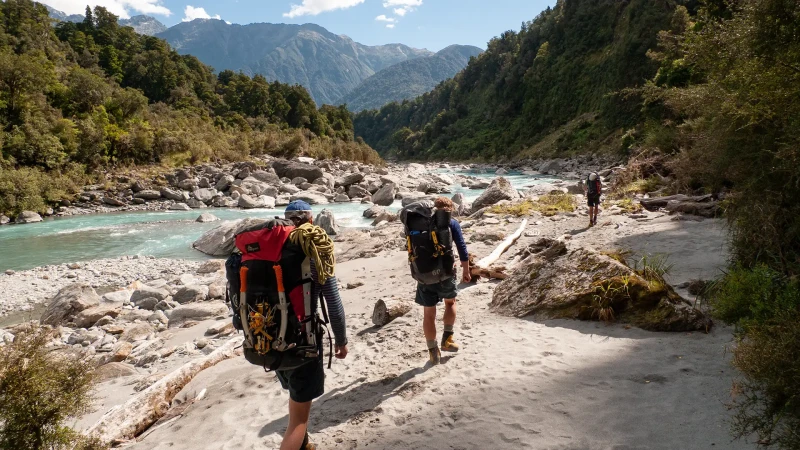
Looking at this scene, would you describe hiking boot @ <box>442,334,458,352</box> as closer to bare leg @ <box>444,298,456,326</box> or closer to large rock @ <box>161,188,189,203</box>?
bare leg @ <box>444,298,456,326</box>

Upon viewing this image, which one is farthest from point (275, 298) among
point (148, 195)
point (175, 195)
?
point (148, 195)

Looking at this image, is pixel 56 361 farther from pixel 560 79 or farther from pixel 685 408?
pixel 560 79

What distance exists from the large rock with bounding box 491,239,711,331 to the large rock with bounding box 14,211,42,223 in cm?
2187

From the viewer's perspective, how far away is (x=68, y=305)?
8125 mm

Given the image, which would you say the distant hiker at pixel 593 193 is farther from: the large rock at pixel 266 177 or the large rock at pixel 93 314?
the large rock at pixel 266 177

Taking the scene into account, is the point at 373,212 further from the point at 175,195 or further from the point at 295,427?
the point at 295,427

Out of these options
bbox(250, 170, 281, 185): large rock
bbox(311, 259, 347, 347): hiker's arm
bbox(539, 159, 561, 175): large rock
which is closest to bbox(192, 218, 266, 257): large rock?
bbox(311, 259, 347, 347): hiker's arm

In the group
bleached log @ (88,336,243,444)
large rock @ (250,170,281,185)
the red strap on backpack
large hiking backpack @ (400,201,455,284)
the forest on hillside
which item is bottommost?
bleached log @ (88,336,243,444)

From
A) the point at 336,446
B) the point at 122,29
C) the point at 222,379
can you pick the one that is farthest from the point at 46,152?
the point at 122,29

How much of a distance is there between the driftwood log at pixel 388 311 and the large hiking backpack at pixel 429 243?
6.12 feet

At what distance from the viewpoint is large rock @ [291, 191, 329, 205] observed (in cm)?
2398

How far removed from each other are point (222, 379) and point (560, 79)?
66.2m

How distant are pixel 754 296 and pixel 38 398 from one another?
603cm

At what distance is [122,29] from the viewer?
54.5m
